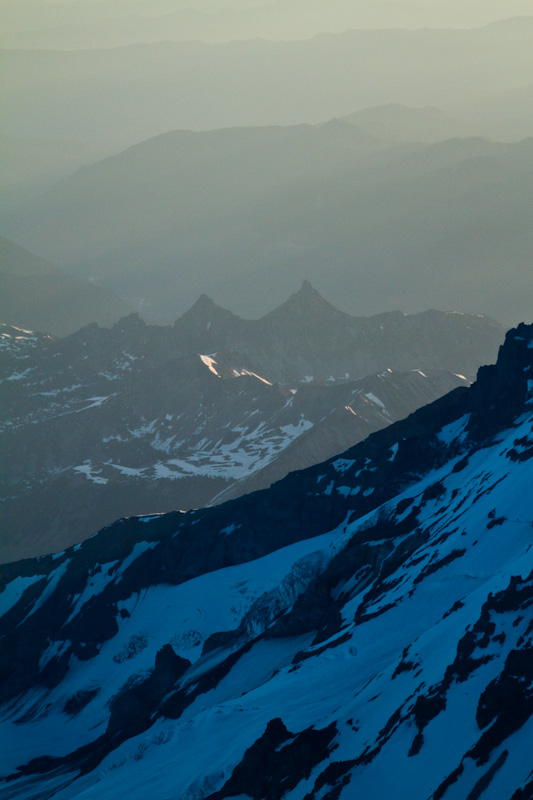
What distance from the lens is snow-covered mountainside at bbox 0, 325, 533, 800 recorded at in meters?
101

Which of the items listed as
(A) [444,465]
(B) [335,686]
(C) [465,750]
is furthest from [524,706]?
(A) [444,465]

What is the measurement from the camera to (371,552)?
546 feet

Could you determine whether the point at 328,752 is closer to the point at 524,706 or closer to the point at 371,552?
the point at 524,706

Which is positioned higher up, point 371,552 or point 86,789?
point 371,552

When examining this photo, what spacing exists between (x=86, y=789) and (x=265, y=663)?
2612 centimetres

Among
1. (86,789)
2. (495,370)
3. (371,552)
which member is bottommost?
(86,789)

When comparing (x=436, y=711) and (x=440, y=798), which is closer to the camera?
(x=440, y=798)

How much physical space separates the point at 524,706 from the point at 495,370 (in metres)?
108

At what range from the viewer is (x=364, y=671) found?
13012 centimetres

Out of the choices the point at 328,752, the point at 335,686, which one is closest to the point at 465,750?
the point at 328,752

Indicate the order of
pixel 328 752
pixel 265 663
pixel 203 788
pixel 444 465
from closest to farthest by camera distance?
pixel 328 752, pixel 203 788, pixel 265 663, pixel 444 465

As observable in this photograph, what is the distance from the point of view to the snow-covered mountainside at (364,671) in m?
101

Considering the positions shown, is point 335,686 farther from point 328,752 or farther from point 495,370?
point 495,370

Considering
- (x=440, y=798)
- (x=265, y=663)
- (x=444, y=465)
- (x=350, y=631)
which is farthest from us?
(x=444, y=465)
